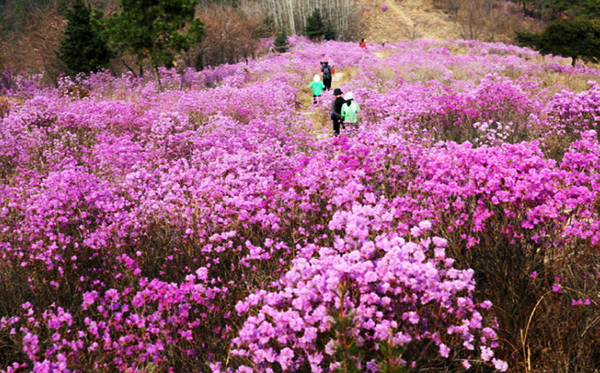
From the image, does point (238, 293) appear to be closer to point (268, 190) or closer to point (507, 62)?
point (268, 190)

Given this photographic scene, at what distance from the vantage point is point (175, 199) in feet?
15.5

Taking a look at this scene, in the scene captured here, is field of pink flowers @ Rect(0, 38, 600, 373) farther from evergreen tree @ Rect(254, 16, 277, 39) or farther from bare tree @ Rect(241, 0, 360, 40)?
bare tree @ Rect(241, 0, 360, 40)

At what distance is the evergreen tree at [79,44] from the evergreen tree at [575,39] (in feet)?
80.3

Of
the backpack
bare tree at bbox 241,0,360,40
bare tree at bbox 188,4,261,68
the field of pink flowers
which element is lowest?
the field of pink flowers

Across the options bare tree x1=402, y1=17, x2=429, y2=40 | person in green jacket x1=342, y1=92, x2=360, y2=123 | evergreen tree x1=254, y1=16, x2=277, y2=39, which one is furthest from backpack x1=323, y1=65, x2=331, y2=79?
bare tree x1=402, y1=17, x2=429, y2=40

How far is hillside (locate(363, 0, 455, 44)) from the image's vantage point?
177 ft

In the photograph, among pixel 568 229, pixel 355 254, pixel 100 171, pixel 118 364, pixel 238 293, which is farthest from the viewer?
pixel 100 171

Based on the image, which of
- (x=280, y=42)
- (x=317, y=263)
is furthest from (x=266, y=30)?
(x=317, y=263)

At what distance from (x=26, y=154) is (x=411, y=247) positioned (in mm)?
9345

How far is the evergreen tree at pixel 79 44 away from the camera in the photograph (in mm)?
20281

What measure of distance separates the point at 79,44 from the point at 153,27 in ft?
19.3

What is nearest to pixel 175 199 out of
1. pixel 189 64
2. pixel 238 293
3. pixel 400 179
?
Result: pixel 238 293

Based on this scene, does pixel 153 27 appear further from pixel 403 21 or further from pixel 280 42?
pixel 403 21

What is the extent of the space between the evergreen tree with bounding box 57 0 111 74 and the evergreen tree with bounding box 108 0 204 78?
155 inches
